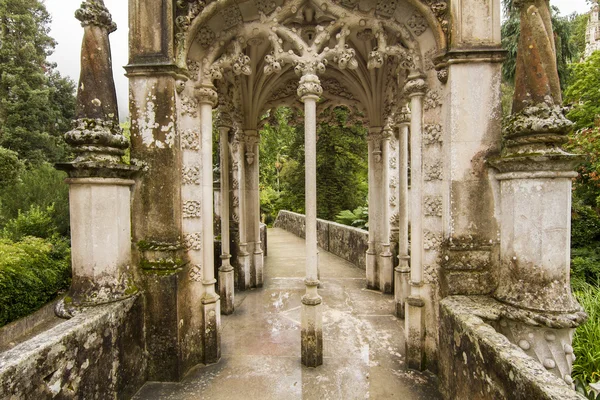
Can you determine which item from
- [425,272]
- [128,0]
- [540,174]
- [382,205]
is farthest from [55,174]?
[540,174]

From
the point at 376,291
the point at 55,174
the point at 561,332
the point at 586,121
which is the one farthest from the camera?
the point at 55,174

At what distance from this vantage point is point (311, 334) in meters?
3.90

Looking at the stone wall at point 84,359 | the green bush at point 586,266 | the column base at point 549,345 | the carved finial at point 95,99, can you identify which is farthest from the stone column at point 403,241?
the carved finial at point 95,99

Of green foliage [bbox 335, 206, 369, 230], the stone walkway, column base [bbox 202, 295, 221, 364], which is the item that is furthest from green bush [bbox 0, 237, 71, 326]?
green foliage [bbox 335, 206, 369, 230]

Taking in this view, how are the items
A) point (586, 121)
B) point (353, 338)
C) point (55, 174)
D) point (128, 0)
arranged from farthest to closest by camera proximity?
point (55, 174) < point (586, 121) < point (353, 338) < point (128, 0)

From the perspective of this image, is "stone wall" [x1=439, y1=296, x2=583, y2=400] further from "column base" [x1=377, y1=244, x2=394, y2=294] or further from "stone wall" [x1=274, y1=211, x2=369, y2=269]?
"stone wall" [x1=274, y1=211, x2=369, y2=269]

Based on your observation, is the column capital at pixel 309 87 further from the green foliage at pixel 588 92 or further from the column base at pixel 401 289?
the green foliage at pixel 588 92

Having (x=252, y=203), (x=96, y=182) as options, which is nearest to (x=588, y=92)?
(x=252, y=203)

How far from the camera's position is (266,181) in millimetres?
26859

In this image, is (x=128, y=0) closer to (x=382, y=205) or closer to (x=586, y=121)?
(x=382, y=205)

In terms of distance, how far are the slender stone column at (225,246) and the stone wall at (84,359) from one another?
2.17 meters

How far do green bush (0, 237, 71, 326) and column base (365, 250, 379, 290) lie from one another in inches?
264

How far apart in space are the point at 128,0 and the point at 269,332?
4.74 metres

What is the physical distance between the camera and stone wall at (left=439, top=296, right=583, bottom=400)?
1821mm
